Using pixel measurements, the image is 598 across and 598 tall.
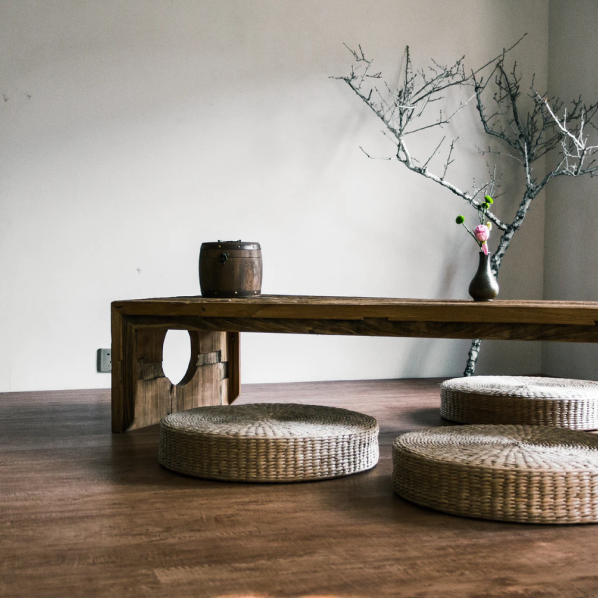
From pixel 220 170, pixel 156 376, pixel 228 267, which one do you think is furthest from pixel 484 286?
pixel 220 170

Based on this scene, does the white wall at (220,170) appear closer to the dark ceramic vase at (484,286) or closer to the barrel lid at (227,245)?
the barrel lid at (227,245)

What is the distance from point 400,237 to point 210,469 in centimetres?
261

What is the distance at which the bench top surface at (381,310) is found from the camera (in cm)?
226

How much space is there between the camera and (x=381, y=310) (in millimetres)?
2432

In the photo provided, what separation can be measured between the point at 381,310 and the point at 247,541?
980mm

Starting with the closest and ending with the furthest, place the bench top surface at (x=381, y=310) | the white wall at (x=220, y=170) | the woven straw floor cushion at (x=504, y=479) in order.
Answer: the woven straw floor cushion at (x=504, y=479) → the bench top surface at (x=381, y=310) → the white wall at (x=220, y=170)

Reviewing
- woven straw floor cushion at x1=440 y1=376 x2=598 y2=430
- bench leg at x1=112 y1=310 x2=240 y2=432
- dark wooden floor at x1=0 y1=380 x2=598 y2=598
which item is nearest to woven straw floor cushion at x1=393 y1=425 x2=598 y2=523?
dark wooden floor at x1=0 y1=380 x2=598 y2=598

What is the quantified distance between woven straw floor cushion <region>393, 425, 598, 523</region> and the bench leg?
1.20 meters

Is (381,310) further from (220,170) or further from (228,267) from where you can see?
(220,170)

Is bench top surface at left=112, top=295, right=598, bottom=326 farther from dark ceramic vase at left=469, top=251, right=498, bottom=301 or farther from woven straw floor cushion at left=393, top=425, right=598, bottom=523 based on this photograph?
woven straw floor cushion at left=393, top=425, right=598, bottom=523

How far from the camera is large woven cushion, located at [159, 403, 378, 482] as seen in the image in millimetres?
2131

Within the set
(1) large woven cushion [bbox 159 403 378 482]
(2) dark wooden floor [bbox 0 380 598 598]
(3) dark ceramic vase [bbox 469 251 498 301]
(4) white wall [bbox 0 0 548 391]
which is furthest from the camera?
(4) white wall [bbox 0 0 548 391]

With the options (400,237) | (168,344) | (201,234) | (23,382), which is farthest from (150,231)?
(400,237)

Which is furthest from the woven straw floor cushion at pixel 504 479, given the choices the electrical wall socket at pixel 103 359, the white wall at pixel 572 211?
the white wall at pixel 572 211
